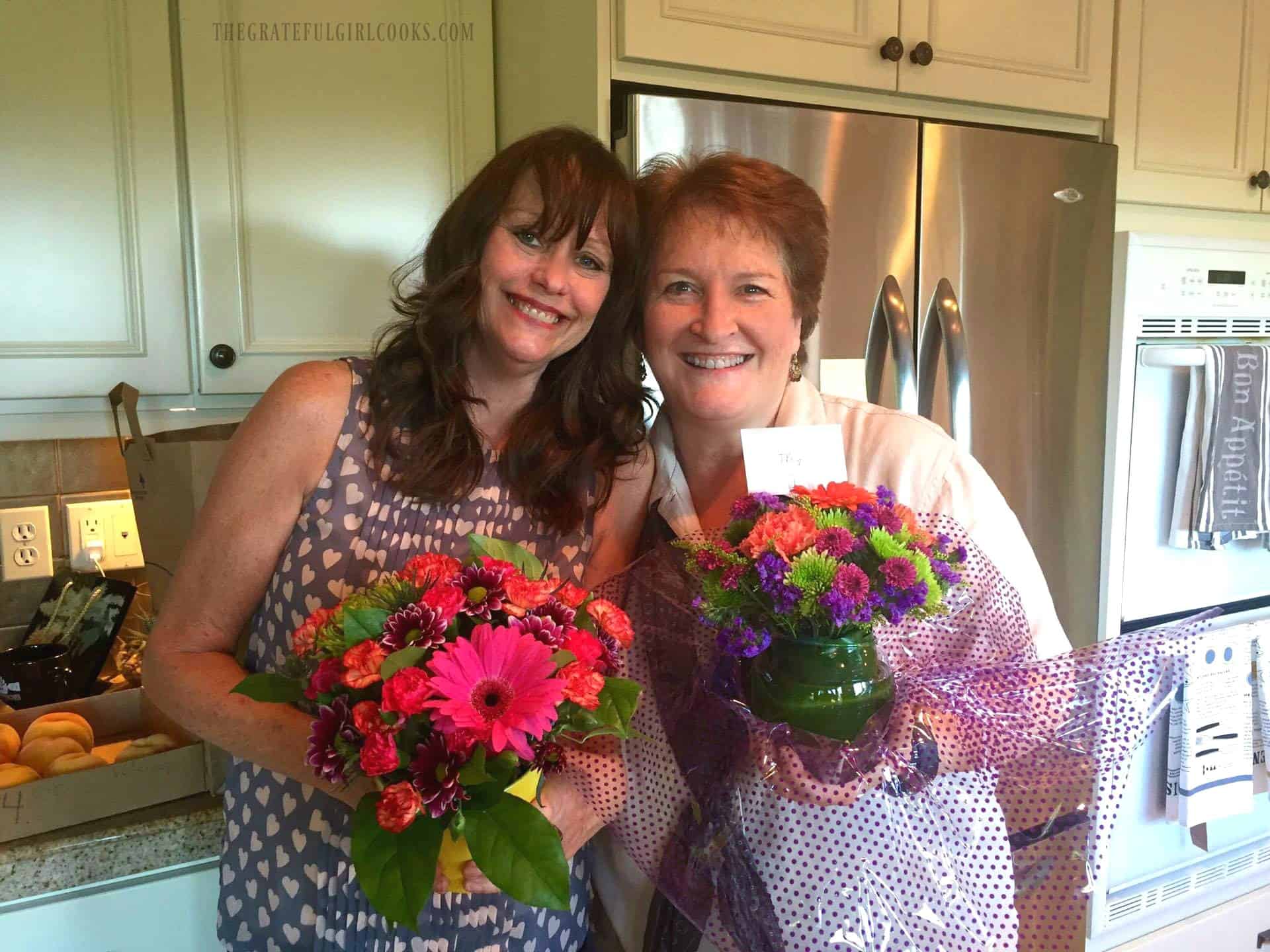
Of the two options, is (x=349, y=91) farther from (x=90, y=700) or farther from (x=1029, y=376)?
(x=1029, y=376)

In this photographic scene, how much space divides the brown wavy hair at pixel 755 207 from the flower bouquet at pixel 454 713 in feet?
1.64

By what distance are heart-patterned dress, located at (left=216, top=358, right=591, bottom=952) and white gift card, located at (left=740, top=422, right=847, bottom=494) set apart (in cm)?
28

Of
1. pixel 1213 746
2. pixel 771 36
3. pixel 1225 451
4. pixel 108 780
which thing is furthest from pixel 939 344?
pixel 108 780

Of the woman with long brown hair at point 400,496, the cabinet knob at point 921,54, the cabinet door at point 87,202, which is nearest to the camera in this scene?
the woman with long brown hair at point 400,496

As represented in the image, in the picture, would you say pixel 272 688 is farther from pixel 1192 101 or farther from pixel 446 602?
pixel 1192 101

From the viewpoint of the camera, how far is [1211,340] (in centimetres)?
192

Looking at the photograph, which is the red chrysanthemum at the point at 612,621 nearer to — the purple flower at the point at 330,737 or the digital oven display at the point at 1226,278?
the purple flower at the point at 330,737

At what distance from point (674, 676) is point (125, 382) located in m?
1.10

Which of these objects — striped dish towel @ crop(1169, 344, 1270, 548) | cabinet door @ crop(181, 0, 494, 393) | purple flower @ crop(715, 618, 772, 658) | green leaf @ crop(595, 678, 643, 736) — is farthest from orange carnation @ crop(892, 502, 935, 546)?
striped dish towel @ crop(1169, 344, 1270, 548)

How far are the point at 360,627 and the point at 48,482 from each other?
140cm

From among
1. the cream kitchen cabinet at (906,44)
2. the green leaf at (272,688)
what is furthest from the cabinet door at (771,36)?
the green leaf at (272,688)

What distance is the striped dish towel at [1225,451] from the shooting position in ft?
6.10

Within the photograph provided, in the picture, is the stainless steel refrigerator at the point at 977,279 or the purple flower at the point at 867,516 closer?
the purple flower at the point at 867,516

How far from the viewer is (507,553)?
2.55 ft
